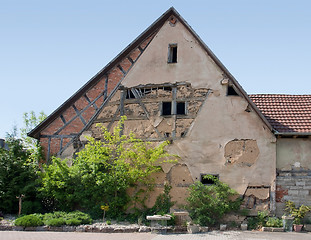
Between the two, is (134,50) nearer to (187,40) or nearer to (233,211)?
(187,40)

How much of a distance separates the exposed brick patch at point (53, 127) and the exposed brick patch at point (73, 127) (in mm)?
324

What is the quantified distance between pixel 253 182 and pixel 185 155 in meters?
2.84

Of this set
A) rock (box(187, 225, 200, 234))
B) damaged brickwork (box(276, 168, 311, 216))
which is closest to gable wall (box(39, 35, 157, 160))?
rock (box(187, 225, 200, 234))

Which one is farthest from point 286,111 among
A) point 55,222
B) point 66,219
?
point 55,222

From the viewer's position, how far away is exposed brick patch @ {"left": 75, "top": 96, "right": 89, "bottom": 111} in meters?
17.6

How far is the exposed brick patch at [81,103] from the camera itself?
694 inches

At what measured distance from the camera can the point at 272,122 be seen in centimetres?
1543

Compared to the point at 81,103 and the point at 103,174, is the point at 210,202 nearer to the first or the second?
the point at 103,174

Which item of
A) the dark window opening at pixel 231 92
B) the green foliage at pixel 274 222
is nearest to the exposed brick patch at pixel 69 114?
the dark window opening at pixel 231 92

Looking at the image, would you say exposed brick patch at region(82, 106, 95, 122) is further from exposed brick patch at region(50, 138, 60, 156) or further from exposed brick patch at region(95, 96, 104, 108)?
exposed brick patch at region(50, 138, 60, 156)

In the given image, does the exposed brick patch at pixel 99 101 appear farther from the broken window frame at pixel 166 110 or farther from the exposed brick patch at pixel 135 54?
the broken window frame at pixel 166 110

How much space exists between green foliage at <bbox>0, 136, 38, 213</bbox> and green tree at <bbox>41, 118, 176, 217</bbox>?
0.73m

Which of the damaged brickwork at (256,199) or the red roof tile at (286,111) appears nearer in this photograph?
the damaged brickwork at (256,199)

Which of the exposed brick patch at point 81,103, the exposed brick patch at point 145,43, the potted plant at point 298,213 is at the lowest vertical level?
the potted plant at point 298,213
